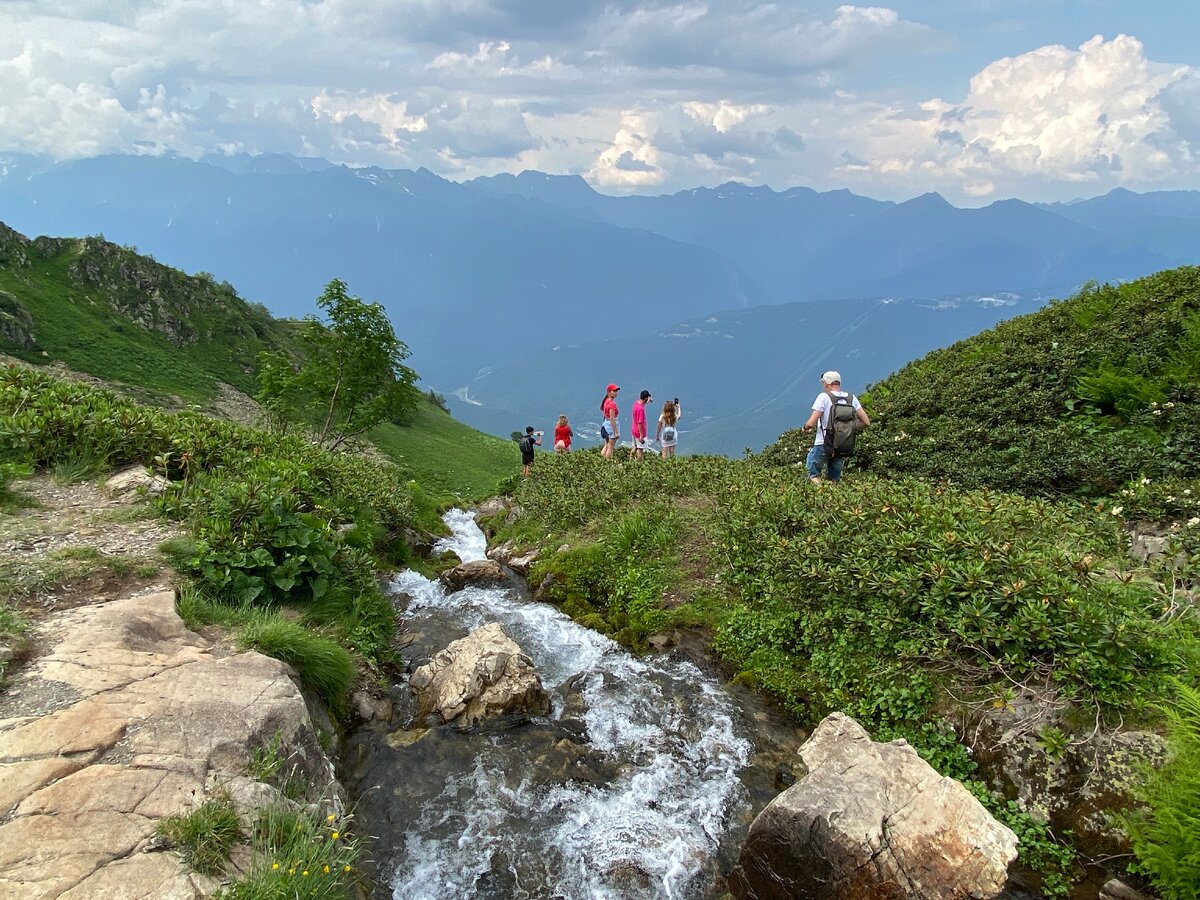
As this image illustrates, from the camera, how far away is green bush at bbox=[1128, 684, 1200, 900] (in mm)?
5094

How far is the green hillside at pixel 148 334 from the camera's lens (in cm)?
4666

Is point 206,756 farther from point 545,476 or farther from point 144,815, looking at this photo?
point 545,476

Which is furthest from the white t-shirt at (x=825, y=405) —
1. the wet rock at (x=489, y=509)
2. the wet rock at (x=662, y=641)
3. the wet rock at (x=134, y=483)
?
the wet rock at (x=489, y=509)

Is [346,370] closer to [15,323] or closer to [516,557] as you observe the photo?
[516,557]

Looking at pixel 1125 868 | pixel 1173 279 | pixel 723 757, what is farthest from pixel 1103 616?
pixel 1173 279

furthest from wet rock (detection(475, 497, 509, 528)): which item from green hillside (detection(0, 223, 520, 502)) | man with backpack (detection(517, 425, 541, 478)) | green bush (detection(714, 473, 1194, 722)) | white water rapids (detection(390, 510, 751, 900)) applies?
white water rapids (detection(390, 510, 751, 900))

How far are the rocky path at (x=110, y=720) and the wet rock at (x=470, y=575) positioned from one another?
726 cm

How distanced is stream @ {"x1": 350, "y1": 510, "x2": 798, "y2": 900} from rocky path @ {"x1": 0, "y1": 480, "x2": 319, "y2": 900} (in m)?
2.07

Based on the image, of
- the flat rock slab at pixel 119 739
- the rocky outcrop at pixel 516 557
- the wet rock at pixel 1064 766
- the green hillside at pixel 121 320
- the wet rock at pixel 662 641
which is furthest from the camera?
the green hillside at pixel 121 320

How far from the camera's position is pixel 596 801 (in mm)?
8008

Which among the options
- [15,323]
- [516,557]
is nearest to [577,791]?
[516,557]

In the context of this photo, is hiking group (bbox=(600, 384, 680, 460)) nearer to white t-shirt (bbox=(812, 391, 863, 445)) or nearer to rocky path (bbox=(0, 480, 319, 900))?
white t-shirt (bbox=(812, 391, 863, 445))

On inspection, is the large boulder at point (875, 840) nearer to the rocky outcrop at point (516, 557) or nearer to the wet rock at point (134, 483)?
the rocky outcrop at point (516, 557)

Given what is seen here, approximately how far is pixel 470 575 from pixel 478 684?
20.6 ft
